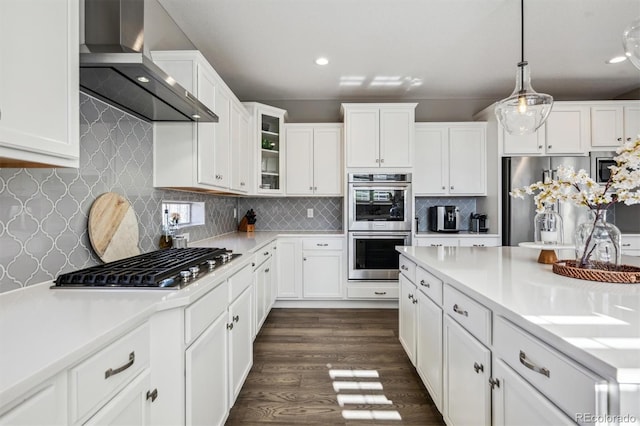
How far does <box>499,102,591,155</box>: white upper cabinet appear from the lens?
12.6 feet

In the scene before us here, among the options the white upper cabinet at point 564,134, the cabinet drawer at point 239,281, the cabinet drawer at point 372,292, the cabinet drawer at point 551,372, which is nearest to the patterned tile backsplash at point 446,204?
the white upper cabinet at point 564,134

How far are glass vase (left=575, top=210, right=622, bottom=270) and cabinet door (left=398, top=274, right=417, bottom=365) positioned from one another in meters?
0.97

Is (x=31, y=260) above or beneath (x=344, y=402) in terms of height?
above

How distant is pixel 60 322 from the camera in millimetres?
934

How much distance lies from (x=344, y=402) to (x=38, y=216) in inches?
75.6

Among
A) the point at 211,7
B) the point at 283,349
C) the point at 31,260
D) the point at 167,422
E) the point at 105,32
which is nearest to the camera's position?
the point at 167,422

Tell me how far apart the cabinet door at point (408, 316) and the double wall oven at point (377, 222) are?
1257 mm

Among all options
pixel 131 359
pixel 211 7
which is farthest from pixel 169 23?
pixel 131 359

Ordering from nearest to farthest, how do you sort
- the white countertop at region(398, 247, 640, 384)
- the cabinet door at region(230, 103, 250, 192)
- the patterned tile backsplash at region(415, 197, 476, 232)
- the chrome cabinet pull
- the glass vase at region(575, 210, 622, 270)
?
1. the white countertop at region(398, 247, 640, 384)
2. the chrome cabinet pull
3. the glass vase at region(575, 210, 622, 270)
4. the cabinet door at region(230, 103, 250, 192)
5. the patterned tile backsplash at region(415, 197, 476, 232)

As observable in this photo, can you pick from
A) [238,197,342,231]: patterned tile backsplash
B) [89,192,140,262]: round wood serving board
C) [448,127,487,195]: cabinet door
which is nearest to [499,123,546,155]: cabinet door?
[448,127,487,195]: cabinet door

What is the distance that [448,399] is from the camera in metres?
1.63

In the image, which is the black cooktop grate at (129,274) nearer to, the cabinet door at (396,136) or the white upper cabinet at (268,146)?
the white upper cabinet at (268,146)

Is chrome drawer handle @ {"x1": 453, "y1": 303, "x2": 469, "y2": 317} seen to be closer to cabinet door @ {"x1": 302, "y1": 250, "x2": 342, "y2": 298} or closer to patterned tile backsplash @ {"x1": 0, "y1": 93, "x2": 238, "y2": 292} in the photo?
patterned tile backsplash @ {"x1": 0, "y1": 93, "x2": 238, "y2": 292}

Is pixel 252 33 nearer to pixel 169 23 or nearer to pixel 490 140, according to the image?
pixel 169 23
